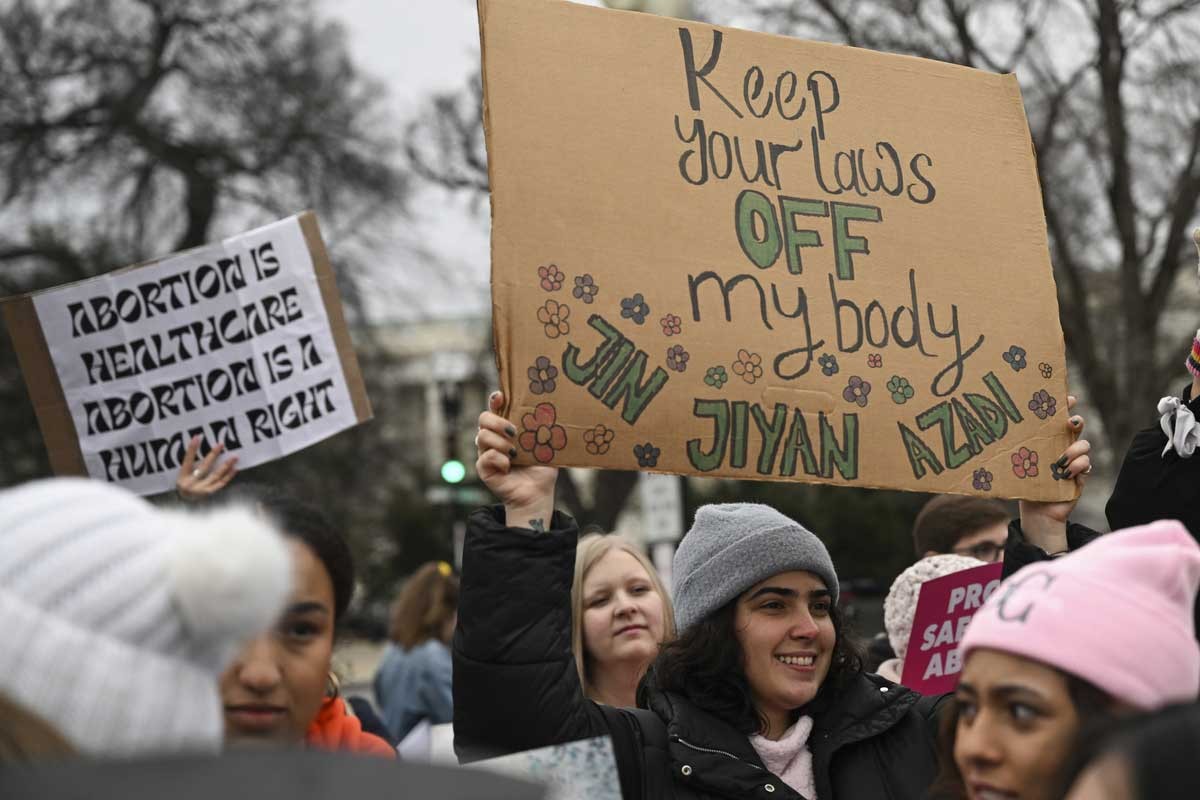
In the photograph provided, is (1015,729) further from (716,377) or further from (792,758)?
(716,377)

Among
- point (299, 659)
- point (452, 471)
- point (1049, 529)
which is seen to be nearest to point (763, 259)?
point (1049, 529)

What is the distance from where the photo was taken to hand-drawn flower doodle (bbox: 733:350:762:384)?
10.7 ft

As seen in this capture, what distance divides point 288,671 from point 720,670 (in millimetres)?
1050

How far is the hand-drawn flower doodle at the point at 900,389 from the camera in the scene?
3381 millimetres

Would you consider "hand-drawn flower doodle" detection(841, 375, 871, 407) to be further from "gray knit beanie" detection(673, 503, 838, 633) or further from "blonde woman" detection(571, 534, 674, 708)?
"blonde woman" detection(571, 534, 674, 708)

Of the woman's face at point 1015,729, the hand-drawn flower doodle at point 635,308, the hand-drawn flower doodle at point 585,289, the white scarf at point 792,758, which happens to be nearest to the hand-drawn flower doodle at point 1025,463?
the white scarf at point 792,758

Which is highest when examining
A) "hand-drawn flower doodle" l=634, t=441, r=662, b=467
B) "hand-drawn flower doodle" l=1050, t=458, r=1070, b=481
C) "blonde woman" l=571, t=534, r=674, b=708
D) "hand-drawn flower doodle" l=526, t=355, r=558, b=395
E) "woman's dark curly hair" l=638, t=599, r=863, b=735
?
"hand-drawn flower doodle" l=526, t=355, r=558, b=395

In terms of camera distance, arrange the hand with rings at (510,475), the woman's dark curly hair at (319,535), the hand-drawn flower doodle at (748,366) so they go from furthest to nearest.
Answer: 1. the hand-drawn flower doodle at (748,366)
2. the hand with rings at (510,475)
3. the woman's dark curly hair at (319,535)

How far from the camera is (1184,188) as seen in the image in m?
14.4

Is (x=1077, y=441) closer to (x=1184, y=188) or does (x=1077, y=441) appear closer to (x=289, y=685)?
(x=289, y=685)

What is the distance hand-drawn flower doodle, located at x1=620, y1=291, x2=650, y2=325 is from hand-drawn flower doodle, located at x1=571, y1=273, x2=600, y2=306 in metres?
0.07

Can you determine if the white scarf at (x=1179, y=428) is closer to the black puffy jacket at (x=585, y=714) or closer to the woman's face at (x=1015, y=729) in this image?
the black puffy jacket at (x=585, y=714)

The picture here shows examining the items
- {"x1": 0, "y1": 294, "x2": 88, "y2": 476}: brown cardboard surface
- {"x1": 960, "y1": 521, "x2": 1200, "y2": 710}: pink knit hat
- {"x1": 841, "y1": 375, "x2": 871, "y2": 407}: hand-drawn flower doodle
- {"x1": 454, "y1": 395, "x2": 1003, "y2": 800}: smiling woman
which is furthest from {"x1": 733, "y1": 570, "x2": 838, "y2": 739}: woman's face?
{"x1": 0, "y1": 294, "x2": 88, "y2": 476}: brown cardboard surface

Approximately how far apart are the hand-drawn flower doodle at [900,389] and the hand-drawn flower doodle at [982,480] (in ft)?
0.73
